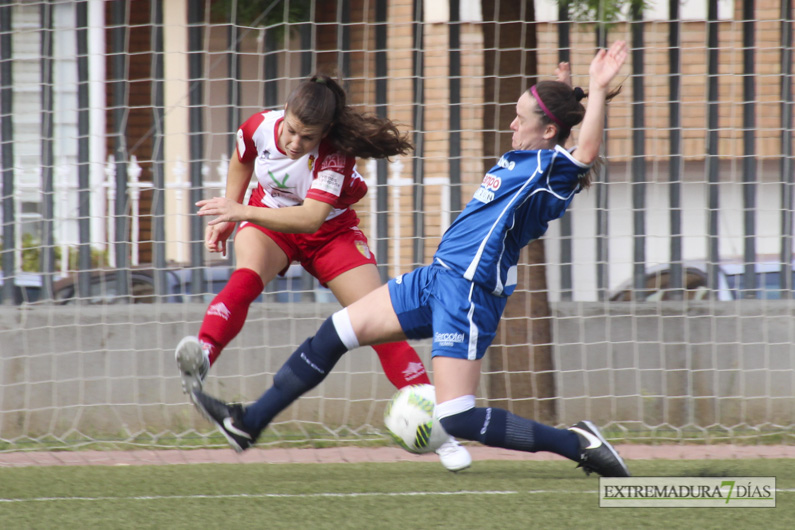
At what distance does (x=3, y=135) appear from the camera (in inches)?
222

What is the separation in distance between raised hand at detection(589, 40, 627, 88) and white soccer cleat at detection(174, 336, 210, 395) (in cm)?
176

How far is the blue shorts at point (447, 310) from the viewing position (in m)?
3.27

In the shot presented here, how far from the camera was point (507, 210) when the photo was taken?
3301mm

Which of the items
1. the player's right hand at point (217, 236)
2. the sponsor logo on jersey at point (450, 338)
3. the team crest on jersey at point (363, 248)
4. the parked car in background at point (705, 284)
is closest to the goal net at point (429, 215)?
the parked car in background at point (705, 284)

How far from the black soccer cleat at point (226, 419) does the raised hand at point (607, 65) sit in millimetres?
1830

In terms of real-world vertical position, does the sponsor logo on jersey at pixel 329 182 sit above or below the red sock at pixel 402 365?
above

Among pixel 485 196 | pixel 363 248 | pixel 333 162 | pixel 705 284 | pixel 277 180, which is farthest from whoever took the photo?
pixel 705 284

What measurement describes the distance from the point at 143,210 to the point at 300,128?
2.45 m

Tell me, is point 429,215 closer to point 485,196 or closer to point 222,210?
point 485,196

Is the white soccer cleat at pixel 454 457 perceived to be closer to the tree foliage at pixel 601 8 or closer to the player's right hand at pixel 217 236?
the player's right hand at pixel 217 236

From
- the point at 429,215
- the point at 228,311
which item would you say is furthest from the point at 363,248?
the point at 429,215

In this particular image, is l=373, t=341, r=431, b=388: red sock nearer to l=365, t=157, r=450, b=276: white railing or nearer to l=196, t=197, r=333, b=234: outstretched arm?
l=196, t=197, r=333, b=234: outstretched arm

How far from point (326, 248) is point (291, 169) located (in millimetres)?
386

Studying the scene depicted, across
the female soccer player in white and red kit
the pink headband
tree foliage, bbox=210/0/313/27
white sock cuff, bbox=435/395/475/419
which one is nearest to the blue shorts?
white sock cuff, bbox=435/395/475/419
